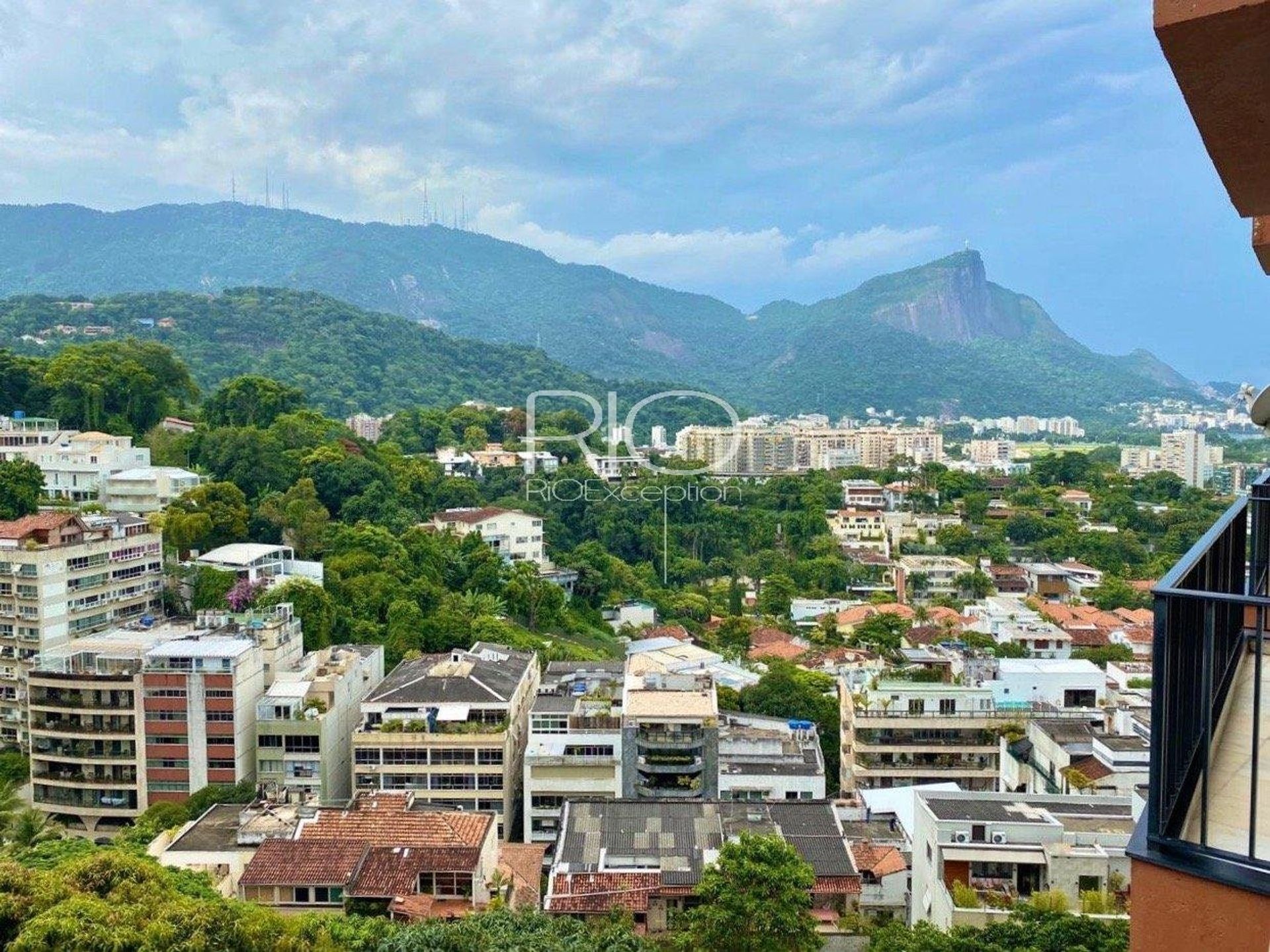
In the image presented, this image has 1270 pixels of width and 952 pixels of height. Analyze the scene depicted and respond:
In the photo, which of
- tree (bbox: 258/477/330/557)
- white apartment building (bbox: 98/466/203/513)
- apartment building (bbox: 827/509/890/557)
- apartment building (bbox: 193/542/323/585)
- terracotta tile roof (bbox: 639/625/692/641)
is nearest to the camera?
apartment building (bbox: 193/542/323/585)

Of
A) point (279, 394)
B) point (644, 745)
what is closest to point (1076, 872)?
point (644, 745)

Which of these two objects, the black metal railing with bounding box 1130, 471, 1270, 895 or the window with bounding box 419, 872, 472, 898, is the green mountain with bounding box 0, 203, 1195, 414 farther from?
the black metal railing with bounding box 1130, 471, 1270, 895

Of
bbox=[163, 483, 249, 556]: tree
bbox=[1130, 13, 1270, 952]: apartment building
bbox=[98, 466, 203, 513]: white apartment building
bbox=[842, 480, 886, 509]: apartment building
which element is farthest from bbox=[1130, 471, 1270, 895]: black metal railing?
bbox=[842, 480, 886, 509]: apartment building

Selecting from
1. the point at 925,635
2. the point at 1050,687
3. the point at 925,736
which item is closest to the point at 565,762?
the point at 925,736

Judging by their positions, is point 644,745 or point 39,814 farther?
point 644,745

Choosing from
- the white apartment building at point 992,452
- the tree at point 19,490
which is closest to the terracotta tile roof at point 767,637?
the tree at point 19,490

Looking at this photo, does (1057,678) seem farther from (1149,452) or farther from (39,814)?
(1149,452)
